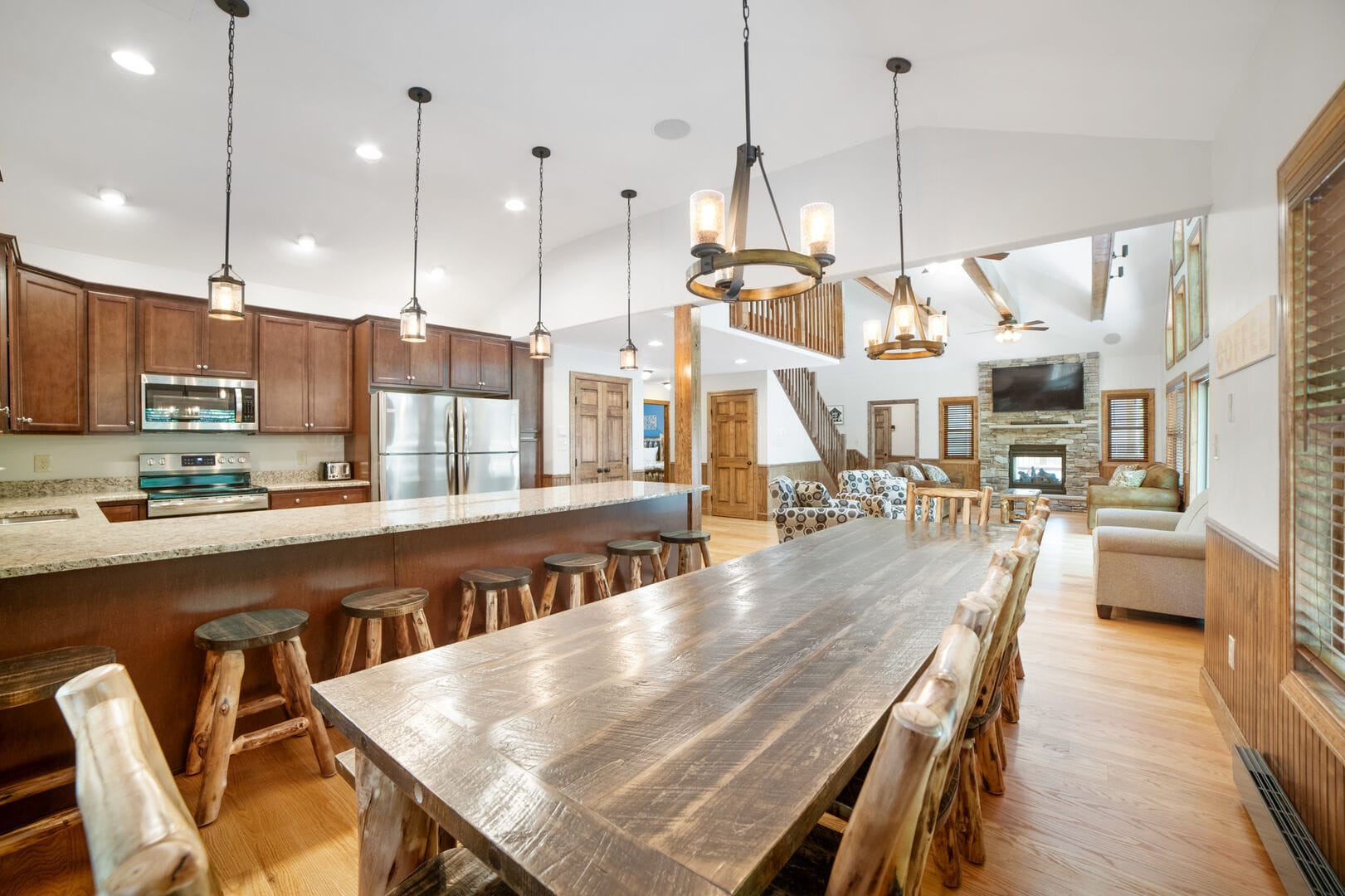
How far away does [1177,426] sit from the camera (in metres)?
7.16

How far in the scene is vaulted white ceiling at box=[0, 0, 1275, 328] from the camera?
2.49 m

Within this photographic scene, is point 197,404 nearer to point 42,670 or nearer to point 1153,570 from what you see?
point 42,670

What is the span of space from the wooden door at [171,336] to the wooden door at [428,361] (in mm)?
1502

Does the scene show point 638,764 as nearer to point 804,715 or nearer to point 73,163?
point 804,715

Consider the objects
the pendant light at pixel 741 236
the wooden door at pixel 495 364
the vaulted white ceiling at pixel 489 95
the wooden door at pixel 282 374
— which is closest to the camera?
the pendant light at pixel 741 236

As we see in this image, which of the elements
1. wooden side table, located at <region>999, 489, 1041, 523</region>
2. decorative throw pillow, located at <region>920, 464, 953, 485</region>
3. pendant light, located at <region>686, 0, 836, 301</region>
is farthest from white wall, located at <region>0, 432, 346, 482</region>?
decorative throw pillow, located at <region>920, 464, 953, 485</region>

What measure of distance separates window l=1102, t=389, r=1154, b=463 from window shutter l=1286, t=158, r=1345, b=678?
31.6 feet

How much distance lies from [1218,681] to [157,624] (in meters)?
4.24

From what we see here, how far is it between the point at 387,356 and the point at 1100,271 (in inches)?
287

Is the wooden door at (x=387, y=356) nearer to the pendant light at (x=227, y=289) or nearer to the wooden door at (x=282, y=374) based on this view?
the wooden door at (x=282, y=374)

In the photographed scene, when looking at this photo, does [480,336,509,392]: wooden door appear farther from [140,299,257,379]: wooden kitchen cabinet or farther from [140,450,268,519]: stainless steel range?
[140,450,268,519]: stainless steel range

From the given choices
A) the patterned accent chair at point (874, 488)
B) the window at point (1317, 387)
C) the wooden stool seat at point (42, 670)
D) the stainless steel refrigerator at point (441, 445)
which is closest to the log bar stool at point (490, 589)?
the wooden stool seat at point (42, 670)

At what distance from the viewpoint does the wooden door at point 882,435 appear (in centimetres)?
1178

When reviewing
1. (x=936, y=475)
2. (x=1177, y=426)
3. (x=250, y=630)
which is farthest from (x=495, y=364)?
(x=1177, y=426)
